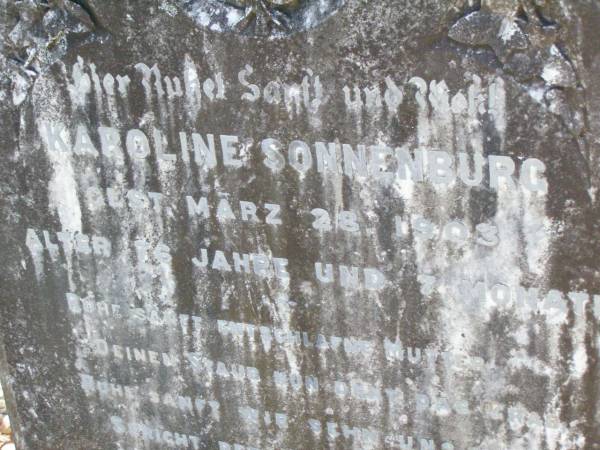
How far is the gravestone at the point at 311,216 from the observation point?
186 centimetres

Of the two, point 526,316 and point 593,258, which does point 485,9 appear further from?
point 526,316

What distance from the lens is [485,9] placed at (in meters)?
1.79

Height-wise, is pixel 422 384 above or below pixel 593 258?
below

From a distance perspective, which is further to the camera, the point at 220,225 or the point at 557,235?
the point at 220,225

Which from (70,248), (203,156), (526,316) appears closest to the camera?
(526,316)

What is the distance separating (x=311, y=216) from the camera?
6.97 ft

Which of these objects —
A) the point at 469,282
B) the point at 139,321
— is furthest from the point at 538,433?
the point at 139,321

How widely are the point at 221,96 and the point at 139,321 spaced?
0.77 meters

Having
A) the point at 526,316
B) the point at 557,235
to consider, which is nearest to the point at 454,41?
the point at 557,235

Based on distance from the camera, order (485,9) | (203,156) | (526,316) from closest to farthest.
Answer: (485,9) → (526,316) → (203,156)

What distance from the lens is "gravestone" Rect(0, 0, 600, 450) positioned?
6.09 feet

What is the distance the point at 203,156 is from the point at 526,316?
0.89 meters

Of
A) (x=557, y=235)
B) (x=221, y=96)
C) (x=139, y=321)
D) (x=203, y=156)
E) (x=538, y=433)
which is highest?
(x=221, y=96)

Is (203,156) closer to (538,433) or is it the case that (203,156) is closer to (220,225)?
Result: (220,225)
